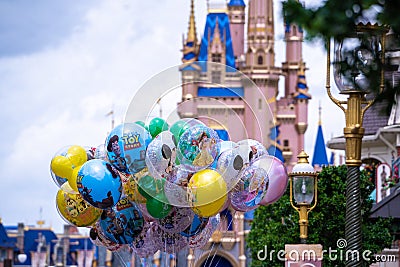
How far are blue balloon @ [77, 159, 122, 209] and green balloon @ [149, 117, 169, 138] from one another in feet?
2.85

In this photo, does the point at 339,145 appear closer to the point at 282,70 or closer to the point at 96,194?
the point at 96,194

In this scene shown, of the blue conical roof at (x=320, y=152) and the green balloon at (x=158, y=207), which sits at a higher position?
the blue conical roof at (x=320, y=152)

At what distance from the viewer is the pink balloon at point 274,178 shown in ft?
65.4

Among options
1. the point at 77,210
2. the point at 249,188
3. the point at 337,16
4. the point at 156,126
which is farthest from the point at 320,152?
the point at 337,16

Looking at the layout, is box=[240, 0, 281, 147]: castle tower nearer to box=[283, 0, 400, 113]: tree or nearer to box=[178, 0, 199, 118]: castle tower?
box=[178, 0, 199, 118]: castle tower

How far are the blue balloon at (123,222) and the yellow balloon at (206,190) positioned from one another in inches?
56.7

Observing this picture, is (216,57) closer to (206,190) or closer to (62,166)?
(62,166)

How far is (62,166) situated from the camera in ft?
66.4

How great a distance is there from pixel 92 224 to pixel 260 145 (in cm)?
319

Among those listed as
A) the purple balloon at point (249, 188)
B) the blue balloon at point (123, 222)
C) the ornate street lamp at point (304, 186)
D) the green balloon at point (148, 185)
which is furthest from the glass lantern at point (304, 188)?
the blue balloon at point (123, 222)

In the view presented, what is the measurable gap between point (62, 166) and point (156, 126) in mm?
2066

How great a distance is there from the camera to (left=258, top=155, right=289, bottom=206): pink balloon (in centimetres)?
1995

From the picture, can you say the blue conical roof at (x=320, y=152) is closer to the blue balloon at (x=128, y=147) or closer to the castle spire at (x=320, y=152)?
the castle spire at (x=320, y=152)

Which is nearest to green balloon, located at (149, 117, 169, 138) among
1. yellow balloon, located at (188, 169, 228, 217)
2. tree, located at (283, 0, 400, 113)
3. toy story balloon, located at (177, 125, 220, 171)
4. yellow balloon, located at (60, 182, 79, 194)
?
toy story balloon, located at (177, 125, 220, 171)
